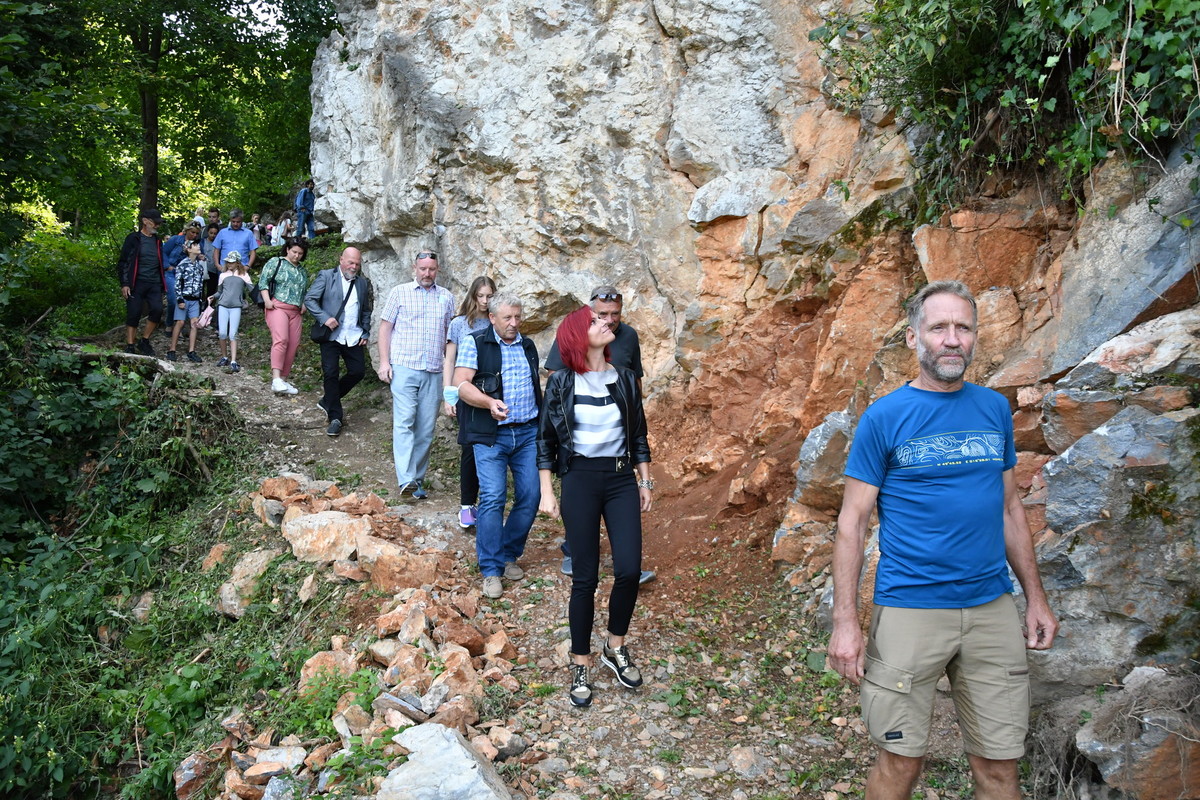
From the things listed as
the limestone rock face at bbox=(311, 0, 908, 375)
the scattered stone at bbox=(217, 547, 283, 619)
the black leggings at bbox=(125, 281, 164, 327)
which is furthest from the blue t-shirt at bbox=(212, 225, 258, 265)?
the scattered stone at bbox=(217, 547, 283, 619)

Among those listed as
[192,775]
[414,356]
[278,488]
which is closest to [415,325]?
[414,356]

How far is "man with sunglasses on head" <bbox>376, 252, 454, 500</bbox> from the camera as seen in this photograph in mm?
7113

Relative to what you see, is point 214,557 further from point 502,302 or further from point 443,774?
point 443,774

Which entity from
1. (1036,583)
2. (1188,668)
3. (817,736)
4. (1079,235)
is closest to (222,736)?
(817,736)

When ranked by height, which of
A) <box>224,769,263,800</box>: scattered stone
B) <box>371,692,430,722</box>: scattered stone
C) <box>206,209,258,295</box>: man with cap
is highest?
<box>206,209,258,295</box>: man with cap

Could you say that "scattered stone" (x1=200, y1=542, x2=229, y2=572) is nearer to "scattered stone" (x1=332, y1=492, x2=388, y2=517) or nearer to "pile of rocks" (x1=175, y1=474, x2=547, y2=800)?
"pile of rocks" (x1=175, y1=474, x2=547, y2=800)

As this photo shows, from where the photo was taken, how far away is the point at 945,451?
270 centimetres

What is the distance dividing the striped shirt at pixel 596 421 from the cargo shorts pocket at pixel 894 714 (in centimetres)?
183

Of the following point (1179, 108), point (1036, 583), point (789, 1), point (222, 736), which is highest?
point (789, 1)

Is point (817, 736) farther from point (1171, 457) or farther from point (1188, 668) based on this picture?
point (1171, 457)

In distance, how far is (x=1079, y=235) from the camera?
14.5 feet

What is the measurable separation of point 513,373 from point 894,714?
11.3 feet

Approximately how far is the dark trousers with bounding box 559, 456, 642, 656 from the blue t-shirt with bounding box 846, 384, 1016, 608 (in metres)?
1.59

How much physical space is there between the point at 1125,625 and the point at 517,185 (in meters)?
6.78
